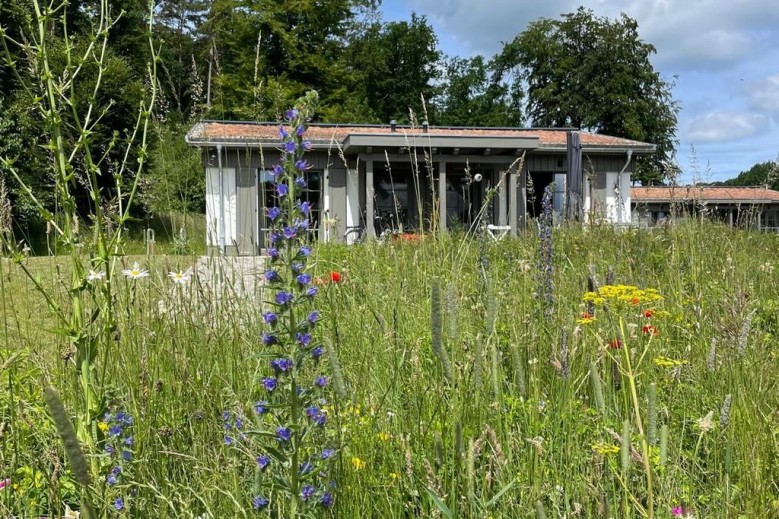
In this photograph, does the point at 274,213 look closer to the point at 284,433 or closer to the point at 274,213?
the point at 274,213

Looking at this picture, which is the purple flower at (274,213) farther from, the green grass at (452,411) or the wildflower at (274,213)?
the green grass at (452,411)

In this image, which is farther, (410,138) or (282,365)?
(410,138)

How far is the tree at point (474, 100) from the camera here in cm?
3581

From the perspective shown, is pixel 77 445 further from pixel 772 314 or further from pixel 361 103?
pixel 361 103

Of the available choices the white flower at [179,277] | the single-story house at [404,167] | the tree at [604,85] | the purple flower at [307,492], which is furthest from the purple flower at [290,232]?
the tree at [604,85]

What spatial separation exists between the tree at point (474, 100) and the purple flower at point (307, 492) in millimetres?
35320

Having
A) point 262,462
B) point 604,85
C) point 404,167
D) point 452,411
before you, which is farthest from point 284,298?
point 604,85

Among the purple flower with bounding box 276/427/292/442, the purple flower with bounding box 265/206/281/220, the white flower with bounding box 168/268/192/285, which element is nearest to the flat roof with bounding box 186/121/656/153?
the white flower with bounding box 168/268/192/285

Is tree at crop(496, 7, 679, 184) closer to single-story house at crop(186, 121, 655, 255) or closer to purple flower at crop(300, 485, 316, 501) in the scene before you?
single-story house at crop(186, 121, 655, 255)

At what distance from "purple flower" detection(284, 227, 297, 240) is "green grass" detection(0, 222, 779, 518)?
39 cm

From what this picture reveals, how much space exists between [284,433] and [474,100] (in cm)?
3724

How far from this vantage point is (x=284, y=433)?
3.97 feet

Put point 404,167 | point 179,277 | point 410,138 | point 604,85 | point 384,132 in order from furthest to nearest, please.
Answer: point 604,85
point 404,167
point 384,132
point 410,138
point 179,277

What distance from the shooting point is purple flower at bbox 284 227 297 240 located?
1236 mm
